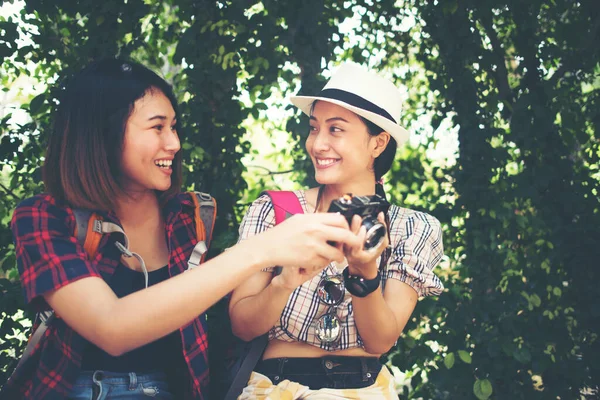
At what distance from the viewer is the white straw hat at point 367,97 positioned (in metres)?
2.58

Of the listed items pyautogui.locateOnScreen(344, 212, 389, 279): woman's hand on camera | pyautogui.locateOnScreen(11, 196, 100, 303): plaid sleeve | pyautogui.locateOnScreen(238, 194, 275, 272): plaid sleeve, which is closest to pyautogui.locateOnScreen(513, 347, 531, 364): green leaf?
pyautogui.locateOnScreen(344, 212, 389, 279): woman's hand on camera

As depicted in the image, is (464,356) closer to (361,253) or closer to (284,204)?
(284,204)

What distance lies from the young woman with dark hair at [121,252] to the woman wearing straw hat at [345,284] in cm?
28

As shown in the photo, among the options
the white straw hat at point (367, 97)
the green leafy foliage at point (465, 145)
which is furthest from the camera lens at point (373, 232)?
the green leafy foliage at point (465, 145)

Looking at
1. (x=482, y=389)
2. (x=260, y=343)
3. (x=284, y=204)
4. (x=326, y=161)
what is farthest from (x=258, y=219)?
(x=482, y=389)

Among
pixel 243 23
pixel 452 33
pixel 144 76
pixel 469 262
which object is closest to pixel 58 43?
pixel 243 23

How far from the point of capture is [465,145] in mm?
3912

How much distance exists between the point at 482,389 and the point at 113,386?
2.15 m

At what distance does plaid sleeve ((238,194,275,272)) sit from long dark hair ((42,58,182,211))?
58 cm

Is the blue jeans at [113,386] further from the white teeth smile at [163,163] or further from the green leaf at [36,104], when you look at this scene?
the green leaf at [36,104]

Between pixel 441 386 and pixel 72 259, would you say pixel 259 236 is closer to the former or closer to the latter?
pixel 72 259

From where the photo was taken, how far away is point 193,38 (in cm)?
363

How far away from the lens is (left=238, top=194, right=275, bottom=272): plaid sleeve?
2.54m

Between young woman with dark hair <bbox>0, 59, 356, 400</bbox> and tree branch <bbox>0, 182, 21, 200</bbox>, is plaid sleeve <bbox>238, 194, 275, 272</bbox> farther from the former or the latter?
tree branch <bbox>0, 182, 21, 200</bbox>
